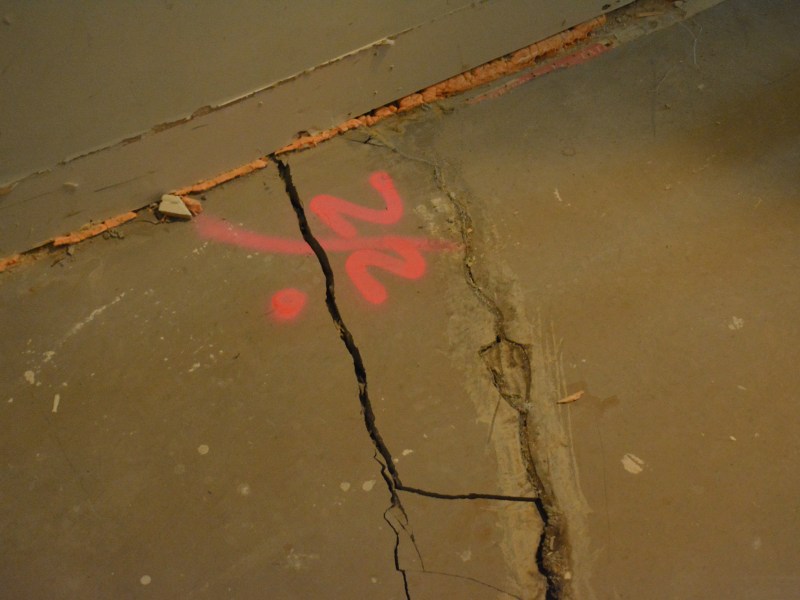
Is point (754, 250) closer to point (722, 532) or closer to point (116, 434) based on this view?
point (722, 532)

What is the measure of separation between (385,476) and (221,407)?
2.41 ft

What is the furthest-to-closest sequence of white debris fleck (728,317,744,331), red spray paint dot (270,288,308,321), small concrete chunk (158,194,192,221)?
small concrete chunk (158,194,192,221) → red spray paint dot (270,288,308,321) → white debris fleck (728,317,744,331)

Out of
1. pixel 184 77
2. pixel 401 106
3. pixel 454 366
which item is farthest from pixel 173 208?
pixel 454 366

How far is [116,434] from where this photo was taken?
2.59 meters

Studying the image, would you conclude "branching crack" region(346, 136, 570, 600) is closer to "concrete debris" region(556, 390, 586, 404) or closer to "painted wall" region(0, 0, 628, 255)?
"concrete debris" region(556, 390, 586, 404)

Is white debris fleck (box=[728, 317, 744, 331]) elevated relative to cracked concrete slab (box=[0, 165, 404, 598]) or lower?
lower

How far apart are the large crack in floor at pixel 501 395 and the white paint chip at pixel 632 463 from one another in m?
0.32

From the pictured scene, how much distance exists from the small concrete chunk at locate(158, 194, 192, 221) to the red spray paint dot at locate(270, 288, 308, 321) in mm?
629

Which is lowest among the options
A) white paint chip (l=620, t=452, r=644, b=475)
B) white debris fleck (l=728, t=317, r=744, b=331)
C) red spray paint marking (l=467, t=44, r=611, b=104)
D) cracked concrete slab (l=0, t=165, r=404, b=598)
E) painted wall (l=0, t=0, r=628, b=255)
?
white paint chip (l=620, t=452, r=644, b=475)

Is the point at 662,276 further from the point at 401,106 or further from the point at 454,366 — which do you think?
the point at 401,106

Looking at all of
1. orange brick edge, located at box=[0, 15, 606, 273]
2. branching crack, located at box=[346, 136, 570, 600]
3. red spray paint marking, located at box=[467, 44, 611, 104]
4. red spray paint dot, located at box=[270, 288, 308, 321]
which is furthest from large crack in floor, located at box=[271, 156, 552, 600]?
red spray paint marking, located at box=[467, 44, 611, 104]

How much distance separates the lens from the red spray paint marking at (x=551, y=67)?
3.35 m

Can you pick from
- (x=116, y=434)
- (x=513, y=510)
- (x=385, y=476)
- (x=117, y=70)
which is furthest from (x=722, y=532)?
(x=117, y=70)

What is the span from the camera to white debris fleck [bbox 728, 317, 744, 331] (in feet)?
8.77
